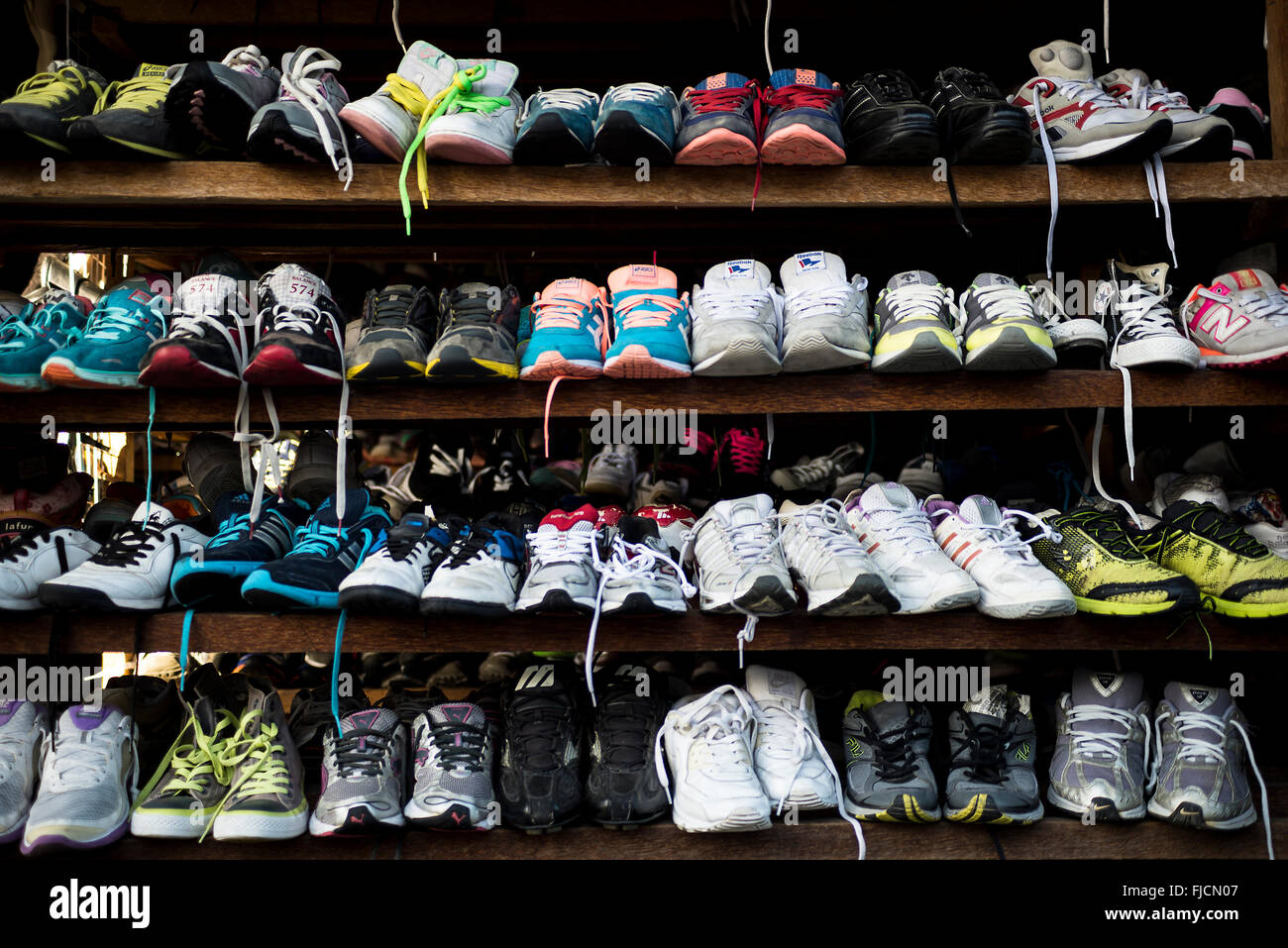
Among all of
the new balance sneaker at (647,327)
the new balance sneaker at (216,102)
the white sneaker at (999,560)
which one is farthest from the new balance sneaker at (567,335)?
the white sneaker at (999,560)

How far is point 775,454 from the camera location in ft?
9.48

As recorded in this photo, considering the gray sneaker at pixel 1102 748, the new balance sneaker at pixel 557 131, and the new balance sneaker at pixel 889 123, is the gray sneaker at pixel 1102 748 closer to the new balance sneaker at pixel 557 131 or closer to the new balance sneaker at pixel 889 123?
the new balance sneaker at pixel 889 123

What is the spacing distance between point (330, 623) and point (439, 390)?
0.56 m

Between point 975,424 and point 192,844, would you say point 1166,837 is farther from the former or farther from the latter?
point 192,844

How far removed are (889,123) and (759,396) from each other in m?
0.68

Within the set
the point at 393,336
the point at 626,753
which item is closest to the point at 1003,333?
the point at 626,753

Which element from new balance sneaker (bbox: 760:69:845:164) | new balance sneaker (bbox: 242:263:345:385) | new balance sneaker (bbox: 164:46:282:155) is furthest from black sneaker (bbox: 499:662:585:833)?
new balance sneaker (bbox: 164:46:282:155)

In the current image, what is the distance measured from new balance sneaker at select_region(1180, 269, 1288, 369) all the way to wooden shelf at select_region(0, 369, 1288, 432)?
0.18 feet

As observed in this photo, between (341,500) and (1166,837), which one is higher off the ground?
(341,500)

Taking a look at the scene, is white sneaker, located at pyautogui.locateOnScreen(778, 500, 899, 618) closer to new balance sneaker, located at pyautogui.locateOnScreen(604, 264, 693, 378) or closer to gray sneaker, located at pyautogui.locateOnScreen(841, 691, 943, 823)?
gray sneaker, located at pyautogui.locateOnScreen(841, 691, 943, 823)

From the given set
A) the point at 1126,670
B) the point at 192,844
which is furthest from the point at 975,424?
the point at 192,844

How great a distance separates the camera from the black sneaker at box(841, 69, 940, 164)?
6.18ft

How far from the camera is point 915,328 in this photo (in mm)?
1844

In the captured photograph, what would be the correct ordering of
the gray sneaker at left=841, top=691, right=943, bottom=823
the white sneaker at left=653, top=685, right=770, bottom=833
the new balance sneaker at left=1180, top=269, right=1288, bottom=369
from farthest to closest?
the new balance sneaker at left=1180, top=269, right=1288, bottom=369, the gray sneaker at left=841, top=691, right=943, bottom=823, the white sneaker at left=653, top=685, right=770, bottom=833
